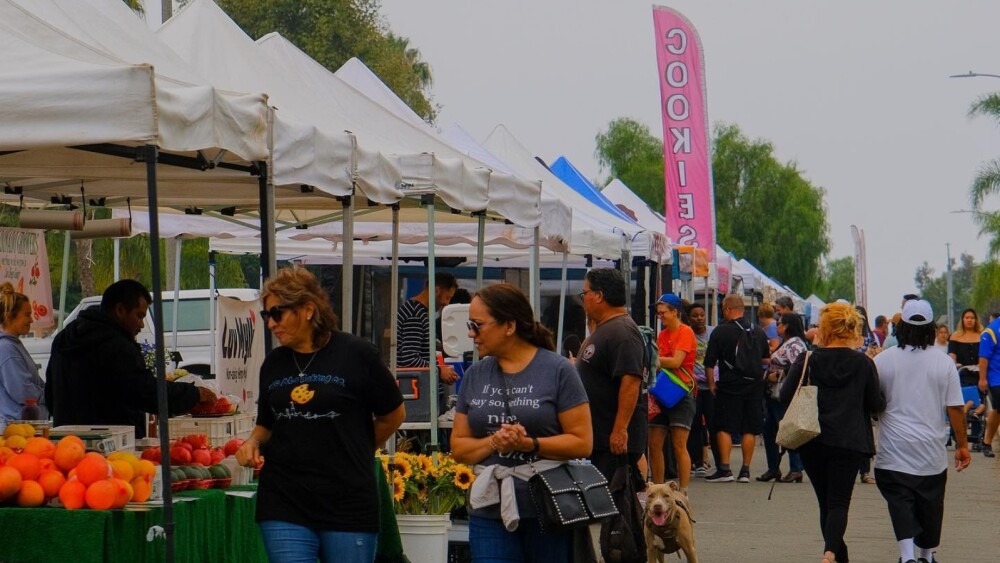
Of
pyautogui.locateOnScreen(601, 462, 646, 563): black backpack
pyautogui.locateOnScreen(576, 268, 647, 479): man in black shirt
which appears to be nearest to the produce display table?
pyautogui.locateOnScreen(601, 462, 646, 563): black backpack

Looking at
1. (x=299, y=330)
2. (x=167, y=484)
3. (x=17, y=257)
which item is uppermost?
(x=17, y=257)

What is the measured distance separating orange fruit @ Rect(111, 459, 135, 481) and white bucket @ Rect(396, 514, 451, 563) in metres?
2.81

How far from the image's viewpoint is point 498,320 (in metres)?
5.66

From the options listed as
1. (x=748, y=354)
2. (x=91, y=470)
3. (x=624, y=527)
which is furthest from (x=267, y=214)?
(x=748, y=354)

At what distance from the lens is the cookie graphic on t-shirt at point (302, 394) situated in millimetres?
5348

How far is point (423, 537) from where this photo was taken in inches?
331

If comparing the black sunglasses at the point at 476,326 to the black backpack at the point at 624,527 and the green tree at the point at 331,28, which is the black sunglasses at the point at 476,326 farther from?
the green tree at the point at 331,28

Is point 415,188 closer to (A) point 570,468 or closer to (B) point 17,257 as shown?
(B) point 17,257

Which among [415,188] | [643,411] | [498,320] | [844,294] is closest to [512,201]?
[415,188]

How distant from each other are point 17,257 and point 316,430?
4.63 meters

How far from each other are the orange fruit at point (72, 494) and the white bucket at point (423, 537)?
3.01m

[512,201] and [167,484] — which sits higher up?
[512,201]

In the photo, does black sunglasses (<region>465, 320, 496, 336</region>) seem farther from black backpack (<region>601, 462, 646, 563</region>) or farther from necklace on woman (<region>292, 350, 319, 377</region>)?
black backpack (<region>601, 462, 646, 563</region>)

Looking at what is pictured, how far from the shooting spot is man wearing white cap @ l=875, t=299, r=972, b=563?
878 centimetres
